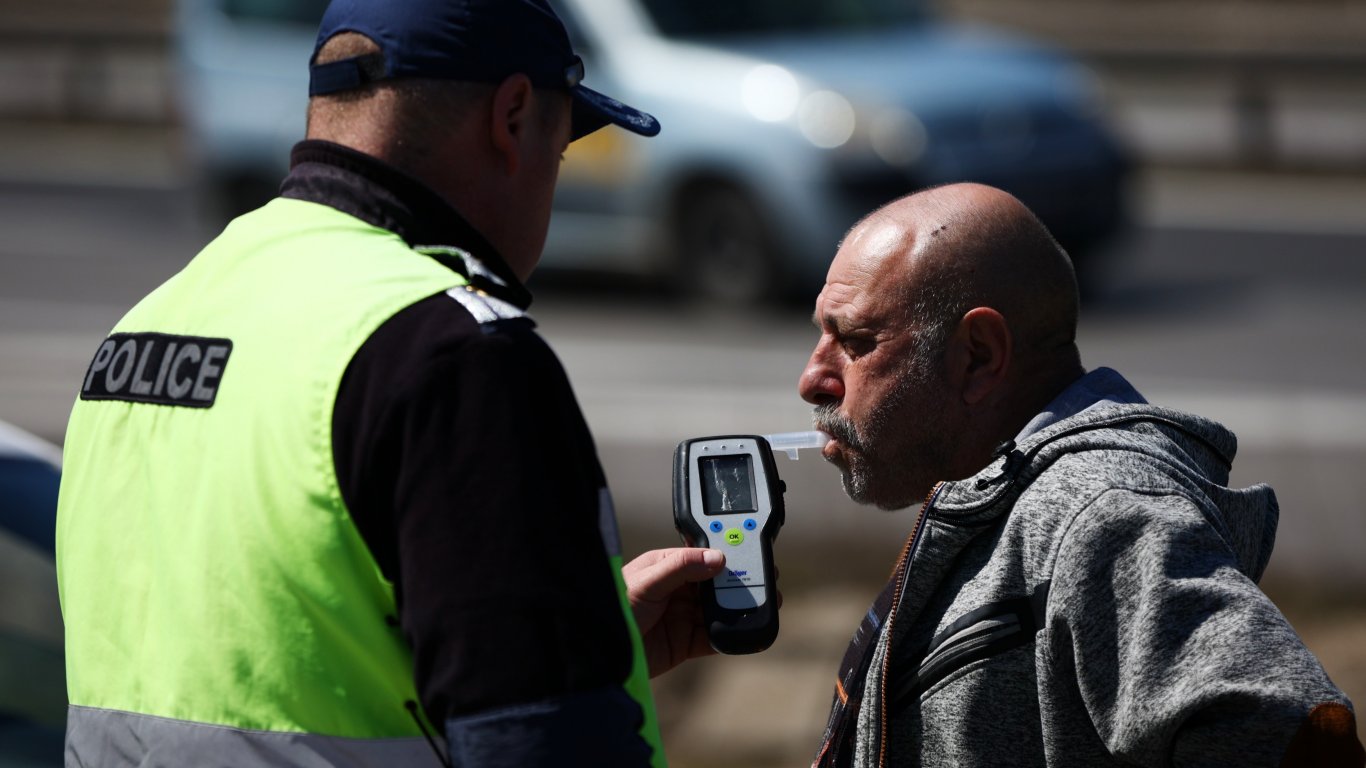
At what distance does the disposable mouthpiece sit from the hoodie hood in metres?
0.26

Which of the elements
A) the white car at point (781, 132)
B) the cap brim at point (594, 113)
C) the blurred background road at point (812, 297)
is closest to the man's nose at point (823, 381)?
the cap brim at point (594, 113)

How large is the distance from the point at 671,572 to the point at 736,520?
0.15 m

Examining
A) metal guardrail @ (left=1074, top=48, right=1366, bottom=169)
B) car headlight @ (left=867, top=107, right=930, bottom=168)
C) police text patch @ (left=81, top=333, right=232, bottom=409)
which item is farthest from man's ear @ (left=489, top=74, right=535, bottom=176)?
metal guardrail @ (left=1074, top=48, right=1366, bottom=169)

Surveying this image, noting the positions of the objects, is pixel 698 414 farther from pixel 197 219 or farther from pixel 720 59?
pixel 197 219

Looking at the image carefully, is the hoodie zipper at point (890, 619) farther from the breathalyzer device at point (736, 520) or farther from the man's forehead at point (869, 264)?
the man's forehead at point (869, 264)

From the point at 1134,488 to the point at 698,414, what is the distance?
5.88 meters

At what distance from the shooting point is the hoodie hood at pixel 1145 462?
6.79ft

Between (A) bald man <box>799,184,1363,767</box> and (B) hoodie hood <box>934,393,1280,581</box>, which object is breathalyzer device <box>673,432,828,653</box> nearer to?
(A) bald man <box>799,184,1363,767</box>

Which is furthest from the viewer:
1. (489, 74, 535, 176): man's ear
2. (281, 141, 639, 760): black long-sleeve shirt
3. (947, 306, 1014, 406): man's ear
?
(947, 306, 1014, 406): man's ear

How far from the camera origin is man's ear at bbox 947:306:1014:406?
2.24m

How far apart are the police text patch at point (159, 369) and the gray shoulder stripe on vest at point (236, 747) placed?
32 cm

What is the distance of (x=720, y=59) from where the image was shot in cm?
1045

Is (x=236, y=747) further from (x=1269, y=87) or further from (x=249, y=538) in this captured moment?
(x=1269, y=87)

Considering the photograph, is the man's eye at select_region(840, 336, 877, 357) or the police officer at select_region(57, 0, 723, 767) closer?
the police officer at select_region(57, 0, 723, 767)
